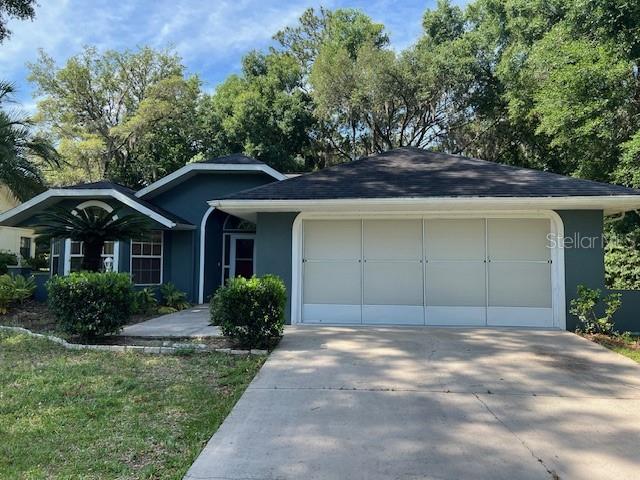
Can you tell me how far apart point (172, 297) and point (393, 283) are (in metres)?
6.77

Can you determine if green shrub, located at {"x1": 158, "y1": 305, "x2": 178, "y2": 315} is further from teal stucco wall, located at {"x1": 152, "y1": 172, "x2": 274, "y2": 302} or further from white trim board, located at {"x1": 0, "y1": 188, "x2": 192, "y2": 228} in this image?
white trim board, located at {"x1": 0, "y1": 188, "x2": 192, "y2": 228}

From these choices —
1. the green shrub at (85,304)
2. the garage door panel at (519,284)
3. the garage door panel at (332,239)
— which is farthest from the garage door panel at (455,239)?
the green shrub at (85,304)

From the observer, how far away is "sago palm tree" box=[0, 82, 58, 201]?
1262 cm

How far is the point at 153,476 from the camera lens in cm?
334

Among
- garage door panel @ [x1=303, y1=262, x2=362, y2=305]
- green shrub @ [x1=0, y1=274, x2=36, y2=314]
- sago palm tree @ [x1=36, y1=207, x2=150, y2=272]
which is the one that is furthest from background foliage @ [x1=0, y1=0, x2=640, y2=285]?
garage door panel @ [x1=303, y1=262, x2=362, y2=305]

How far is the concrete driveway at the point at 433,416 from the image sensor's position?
3504mm

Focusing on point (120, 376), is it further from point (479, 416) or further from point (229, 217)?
point (229, 217)

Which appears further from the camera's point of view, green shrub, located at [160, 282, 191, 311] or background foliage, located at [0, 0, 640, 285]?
background foliage, located at [0, 0, 640, 285]

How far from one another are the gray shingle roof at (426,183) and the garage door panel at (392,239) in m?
0.88

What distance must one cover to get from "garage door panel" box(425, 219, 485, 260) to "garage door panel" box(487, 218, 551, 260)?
0.71ft

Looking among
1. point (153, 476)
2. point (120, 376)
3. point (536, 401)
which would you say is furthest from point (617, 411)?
point (120, 376)

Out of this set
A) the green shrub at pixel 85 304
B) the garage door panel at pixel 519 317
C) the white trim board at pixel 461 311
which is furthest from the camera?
the garage door panel at pixel 519 317

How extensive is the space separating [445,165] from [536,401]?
21.6ft

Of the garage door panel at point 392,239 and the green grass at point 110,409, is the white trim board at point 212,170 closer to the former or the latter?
the garage door panel at point 392,239
